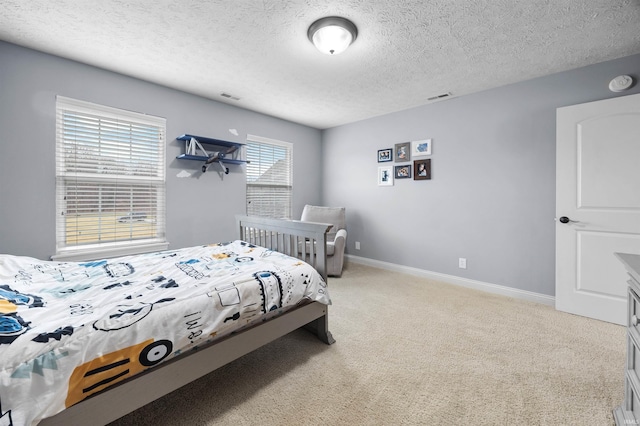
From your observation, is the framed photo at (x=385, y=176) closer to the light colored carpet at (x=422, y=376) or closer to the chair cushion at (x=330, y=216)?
the chair cushion at (x=330, y=216)

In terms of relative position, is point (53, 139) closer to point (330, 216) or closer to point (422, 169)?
point (330, 216)

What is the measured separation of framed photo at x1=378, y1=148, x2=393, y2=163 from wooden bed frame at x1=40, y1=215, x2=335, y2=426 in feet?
7.47

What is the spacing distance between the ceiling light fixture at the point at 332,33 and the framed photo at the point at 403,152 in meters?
2.02

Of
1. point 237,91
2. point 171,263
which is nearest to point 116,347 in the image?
point 171,263

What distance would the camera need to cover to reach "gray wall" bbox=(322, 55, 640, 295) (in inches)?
110

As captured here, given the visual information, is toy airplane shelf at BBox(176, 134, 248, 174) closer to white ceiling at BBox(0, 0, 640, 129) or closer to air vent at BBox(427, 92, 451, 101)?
white ceiling at BBox(0, 0, 640, 129)

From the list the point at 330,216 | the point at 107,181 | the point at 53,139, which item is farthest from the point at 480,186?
the point at 53,139

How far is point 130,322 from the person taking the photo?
115cm

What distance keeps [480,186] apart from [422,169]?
75 centimetres

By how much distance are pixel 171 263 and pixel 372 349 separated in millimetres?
1639

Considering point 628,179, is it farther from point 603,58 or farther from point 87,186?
point 87,186

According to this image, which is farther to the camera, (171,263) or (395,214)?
(395,214)

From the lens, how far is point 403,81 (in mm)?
2908

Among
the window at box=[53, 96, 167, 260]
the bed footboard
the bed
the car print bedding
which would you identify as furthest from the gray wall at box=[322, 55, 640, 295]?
the window at box=[53, 96, 167, 260]
